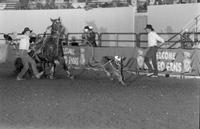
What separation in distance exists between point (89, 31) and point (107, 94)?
8.77 metres

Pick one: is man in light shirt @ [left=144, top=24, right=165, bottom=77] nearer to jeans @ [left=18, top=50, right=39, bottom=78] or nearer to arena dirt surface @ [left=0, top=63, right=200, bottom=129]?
arena dirt surface @ [left=0, top=63, right=200, bottom=129]

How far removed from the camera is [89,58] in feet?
59.2

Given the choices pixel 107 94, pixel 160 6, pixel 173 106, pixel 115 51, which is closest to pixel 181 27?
pixel 160 6

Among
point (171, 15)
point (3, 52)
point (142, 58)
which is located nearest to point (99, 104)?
point (142, 58)

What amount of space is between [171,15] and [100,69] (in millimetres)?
8080

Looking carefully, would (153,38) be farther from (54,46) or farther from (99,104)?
(99,104)

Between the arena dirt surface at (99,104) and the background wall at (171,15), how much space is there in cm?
829

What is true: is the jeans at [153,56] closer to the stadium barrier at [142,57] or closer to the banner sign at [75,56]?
the stadium barrier at [142,57]

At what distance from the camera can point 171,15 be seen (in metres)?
23.3

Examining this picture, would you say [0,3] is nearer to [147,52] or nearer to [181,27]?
[181,27]

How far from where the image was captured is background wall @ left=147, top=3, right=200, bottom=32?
73.0ft

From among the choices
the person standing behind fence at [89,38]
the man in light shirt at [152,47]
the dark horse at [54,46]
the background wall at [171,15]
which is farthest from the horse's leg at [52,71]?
the background wall at [171,15]

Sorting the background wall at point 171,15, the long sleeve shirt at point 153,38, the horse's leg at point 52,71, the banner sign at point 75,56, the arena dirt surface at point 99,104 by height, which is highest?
the background wall at point 171,15

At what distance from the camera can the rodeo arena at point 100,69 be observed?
8375mm
